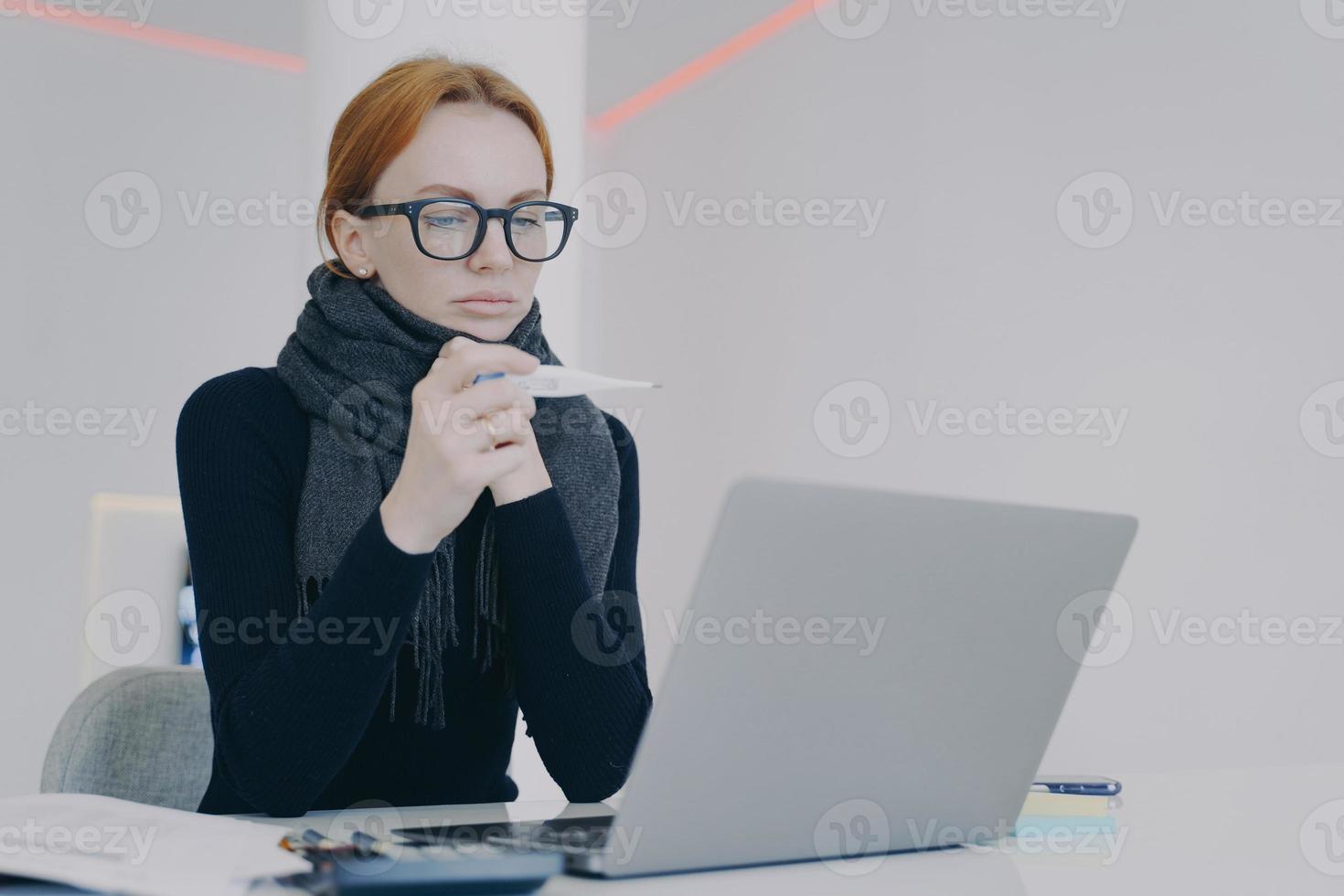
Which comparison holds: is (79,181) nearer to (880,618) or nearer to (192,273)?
(192,273)

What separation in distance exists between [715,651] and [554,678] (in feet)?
1.93

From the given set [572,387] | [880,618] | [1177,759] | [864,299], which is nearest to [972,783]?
[880,618]

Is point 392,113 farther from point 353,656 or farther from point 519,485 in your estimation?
point 353,656

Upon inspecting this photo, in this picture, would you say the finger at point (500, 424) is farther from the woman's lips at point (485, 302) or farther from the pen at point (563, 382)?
the woman's lips at point (485, 302)

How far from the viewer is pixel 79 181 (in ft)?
12.6
